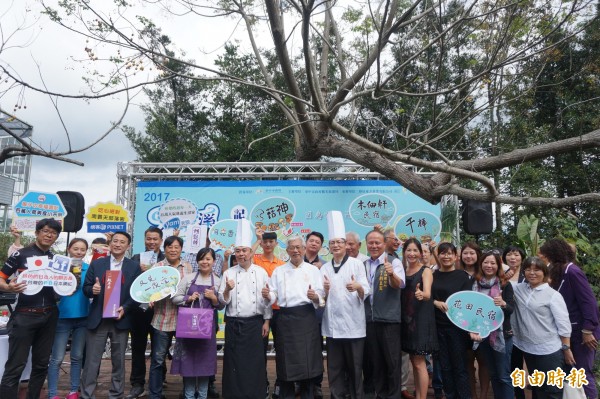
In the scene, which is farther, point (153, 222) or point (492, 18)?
point (153, 222)

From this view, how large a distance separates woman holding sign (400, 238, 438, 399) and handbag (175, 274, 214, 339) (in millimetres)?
1625

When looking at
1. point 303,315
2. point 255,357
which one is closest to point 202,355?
point 255,357

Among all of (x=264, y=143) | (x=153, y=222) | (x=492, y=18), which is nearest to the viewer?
(x=492, y=18)

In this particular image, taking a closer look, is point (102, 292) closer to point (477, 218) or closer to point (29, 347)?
point (29, 347)

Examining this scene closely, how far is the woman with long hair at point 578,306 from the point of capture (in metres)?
3.50

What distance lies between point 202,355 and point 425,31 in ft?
14.8

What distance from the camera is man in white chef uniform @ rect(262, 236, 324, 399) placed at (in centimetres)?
363

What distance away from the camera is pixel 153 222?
6.15 meters

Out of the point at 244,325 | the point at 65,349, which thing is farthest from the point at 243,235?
the point at 65,349

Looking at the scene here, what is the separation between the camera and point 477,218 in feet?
18.6

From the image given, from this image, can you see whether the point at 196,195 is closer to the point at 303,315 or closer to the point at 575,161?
the point at 303,315

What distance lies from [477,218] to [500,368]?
2.42 m

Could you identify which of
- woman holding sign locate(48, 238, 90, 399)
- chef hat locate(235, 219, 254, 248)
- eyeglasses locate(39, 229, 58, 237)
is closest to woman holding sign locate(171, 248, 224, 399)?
chef hat locate(235, 219, 254, 248)

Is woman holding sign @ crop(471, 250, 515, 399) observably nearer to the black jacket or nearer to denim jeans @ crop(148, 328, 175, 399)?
denim jeans @ crop(148, 328, 175, 399)
